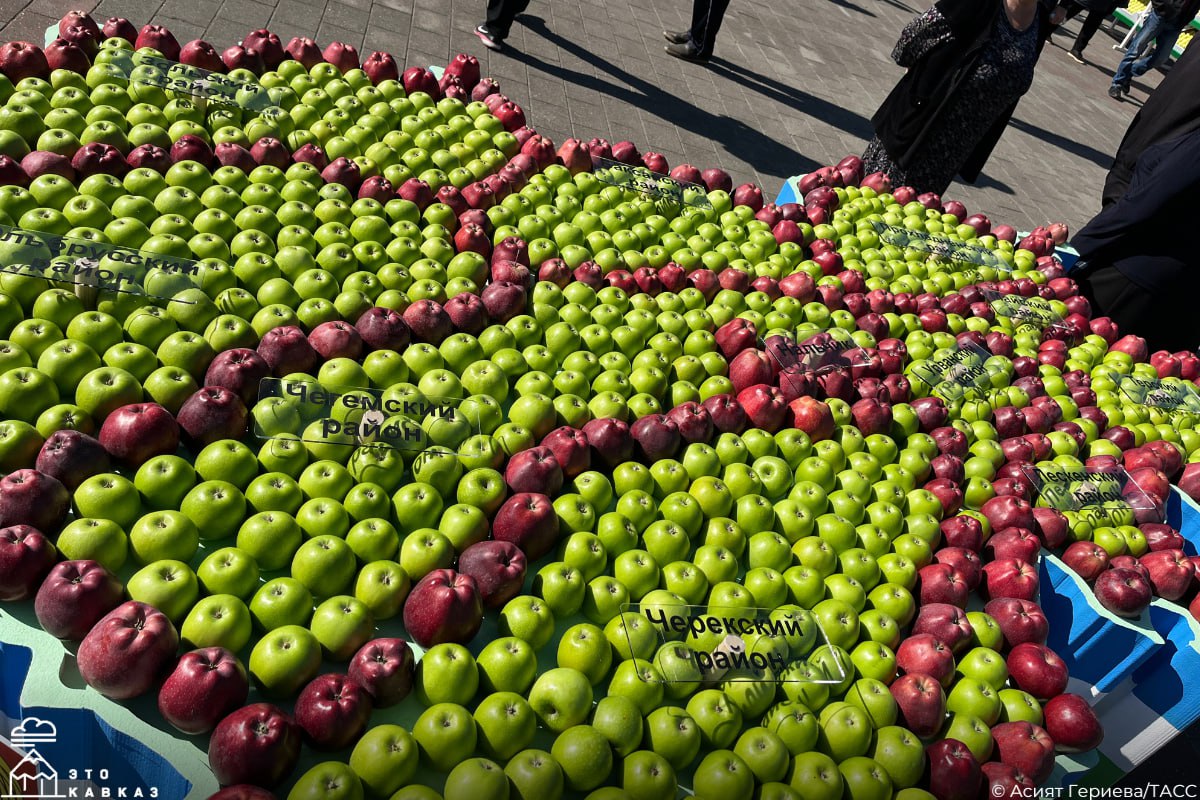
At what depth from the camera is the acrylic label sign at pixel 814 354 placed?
315 centimetres

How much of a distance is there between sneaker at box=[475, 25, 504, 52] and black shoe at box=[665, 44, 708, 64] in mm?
2637

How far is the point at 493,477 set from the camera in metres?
2.30

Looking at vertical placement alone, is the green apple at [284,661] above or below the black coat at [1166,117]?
below

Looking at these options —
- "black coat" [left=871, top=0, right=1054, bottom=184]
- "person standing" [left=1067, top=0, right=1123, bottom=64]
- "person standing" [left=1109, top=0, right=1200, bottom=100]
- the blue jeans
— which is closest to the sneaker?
"black coat" [left=871, top=0, right=1054, bottom=184]

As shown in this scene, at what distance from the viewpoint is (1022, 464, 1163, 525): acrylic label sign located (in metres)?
2.98

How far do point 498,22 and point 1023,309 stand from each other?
21.1 feet

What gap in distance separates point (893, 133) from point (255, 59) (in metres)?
4.81

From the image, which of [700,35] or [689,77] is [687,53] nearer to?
[700,35]

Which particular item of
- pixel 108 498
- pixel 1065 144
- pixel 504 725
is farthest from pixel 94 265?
pixel 1065 144

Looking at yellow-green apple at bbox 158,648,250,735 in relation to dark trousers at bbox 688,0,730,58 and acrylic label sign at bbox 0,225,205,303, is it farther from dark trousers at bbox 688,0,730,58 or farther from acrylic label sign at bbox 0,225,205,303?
dark trousers at bbox 688,0,730,58

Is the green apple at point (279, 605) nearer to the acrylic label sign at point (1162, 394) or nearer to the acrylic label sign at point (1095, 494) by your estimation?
the acrylic label sign at point (1095, 494)

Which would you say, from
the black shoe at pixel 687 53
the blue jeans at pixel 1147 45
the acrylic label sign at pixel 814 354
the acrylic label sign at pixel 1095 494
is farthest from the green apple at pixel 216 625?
the blue jeans at pixel 1147 45

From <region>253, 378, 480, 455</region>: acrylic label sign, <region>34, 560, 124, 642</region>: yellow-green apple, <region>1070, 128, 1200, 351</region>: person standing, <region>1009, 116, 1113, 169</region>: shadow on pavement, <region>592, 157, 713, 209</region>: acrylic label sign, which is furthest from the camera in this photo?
<region>1009, 116, 1113, 169</region>: shadow on pavement

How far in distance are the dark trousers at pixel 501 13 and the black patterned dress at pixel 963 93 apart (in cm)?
421
